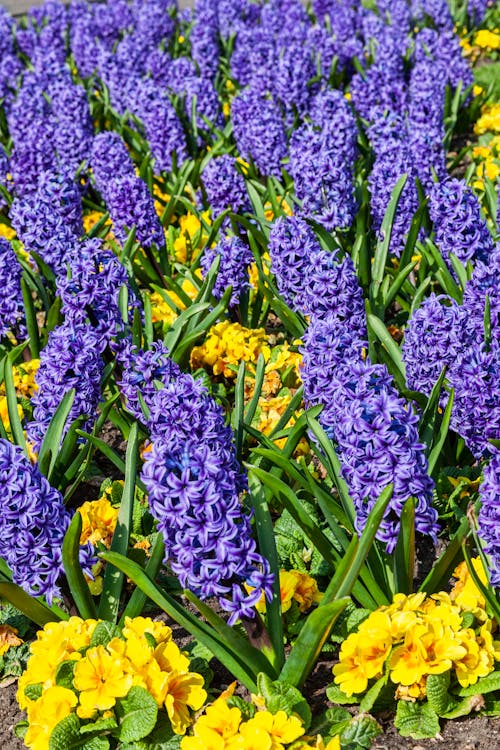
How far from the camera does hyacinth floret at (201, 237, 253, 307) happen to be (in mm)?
4766

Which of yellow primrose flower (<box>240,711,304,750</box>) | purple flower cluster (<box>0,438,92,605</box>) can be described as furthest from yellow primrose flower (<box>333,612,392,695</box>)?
purple flower cluster (<box>0,438,92,605</box>)

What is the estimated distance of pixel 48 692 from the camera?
2953 millimetres

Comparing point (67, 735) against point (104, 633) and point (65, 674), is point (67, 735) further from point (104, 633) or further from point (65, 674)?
point (104, 633)

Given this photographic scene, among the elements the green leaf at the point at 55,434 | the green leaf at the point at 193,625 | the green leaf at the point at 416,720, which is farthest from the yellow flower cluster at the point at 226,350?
the green leaf at the point at 416,720

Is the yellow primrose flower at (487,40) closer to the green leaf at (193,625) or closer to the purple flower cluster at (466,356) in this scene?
the purple flower cluster at (466,356)

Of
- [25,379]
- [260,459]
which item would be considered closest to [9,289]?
[25,379]

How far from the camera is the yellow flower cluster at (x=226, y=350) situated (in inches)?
187

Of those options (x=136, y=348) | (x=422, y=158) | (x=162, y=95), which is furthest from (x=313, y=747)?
(x=162, y=95)

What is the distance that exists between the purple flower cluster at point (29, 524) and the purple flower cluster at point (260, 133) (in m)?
4.01

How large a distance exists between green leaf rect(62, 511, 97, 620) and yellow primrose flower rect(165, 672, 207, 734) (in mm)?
451

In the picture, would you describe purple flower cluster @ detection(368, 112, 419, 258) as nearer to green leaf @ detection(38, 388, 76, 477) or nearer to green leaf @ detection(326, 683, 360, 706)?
green leaf @ detection(38, 388, 76, 477)

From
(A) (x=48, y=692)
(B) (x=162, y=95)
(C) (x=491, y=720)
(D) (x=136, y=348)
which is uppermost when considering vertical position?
(B) (x=162, y=95)

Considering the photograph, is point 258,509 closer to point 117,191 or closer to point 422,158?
point 117,191

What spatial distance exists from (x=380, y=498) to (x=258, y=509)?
1.71 ft
